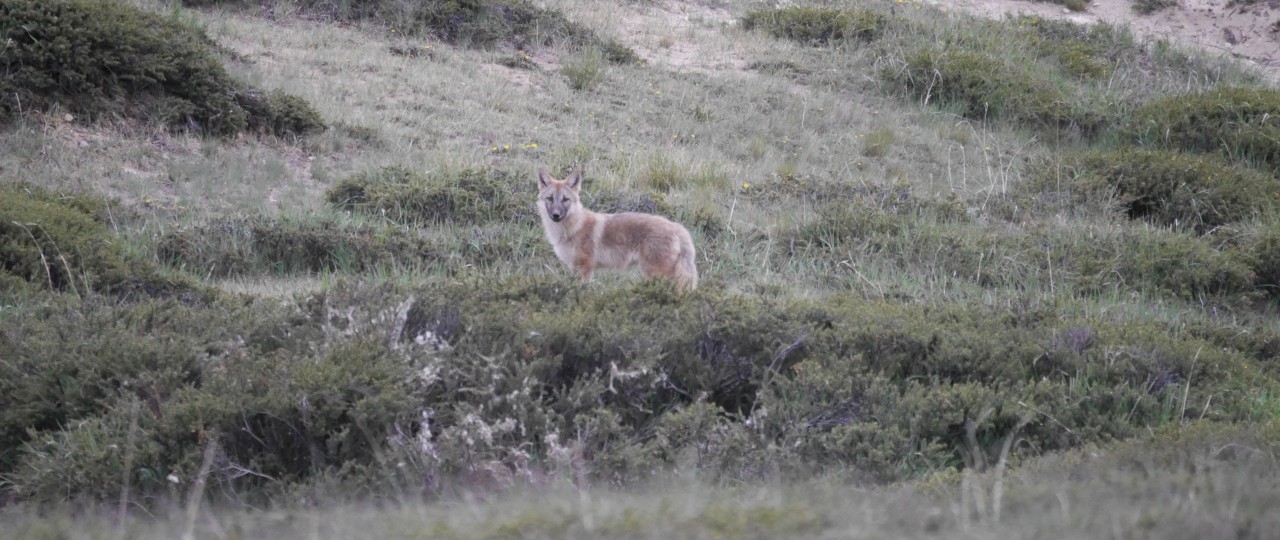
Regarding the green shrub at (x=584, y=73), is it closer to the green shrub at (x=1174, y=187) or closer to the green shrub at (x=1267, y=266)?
the green shrub at (x=1174, y=187)

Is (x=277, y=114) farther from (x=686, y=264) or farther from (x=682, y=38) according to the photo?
(x=682, y=38)

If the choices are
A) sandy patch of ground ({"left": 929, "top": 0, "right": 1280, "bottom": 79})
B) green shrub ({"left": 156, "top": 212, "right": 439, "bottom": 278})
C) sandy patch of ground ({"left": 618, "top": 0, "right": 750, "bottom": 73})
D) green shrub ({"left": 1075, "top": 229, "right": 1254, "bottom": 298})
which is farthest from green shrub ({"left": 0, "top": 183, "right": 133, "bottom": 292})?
sandy patch of ground ({"left": 929, "top": 0, "right": 1280, "bottom": 79})

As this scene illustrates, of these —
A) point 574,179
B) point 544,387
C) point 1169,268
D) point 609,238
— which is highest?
point 574,179

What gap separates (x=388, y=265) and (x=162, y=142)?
3763 millimetres

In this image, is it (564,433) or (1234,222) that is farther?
(1234,222)

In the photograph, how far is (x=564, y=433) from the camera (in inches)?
231

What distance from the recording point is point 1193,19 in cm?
2288

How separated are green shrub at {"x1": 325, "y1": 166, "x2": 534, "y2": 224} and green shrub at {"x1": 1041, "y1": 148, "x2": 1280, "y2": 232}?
22.9 feet

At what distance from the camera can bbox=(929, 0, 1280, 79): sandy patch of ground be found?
2173cm

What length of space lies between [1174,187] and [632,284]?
8173 mm

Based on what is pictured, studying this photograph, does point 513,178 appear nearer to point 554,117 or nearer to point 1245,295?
point 554,117

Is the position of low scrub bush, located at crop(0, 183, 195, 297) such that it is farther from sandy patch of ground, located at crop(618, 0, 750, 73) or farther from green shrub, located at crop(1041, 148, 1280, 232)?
green shrub, located at crop(1041, 148, 1280, 232)

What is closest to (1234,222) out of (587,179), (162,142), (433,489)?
(587,179)

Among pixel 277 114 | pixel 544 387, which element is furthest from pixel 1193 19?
pixel 544 387
